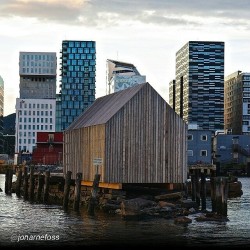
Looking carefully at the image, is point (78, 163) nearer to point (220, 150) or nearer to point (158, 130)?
point (158, 130)

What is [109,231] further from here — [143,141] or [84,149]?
[84,149]

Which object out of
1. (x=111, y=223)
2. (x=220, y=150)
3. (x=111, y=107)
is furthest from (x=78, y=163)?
(x=220, y=150)

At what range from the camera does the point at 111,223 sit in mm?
45156

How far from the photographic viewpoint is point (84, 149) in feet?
195

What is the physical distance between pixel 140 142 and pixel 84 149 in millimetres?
7619

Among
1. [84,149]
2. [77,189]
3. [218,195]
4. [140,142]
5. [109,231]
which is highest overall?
[140,142]

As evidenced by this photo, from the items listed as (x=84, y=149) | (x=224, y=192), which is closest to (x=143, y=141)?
(x=84, y=149)

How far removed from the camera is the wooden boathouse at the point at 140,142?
5319 cm

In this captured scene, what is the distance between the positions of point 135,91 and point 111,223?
12.8 meters

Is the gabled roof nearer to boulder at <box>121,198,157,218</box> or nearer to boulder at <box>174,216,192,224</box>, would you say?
boulder at <box>121,198,157,218</box>

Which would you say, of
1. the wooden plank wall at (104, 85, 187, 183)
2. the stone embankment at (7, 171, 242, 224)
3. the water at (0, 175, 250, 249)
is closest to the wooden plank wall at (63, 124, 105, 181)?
the wooden plank wall at (104, 85, 187, 183)

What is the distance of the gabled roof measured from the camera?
54.1 m

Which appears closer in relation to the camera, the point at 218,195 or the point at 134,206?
the point at 218,195

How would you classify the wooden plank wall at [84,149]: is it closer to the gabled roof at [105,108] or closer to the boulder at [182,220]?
the gabled roof at [105,108]
